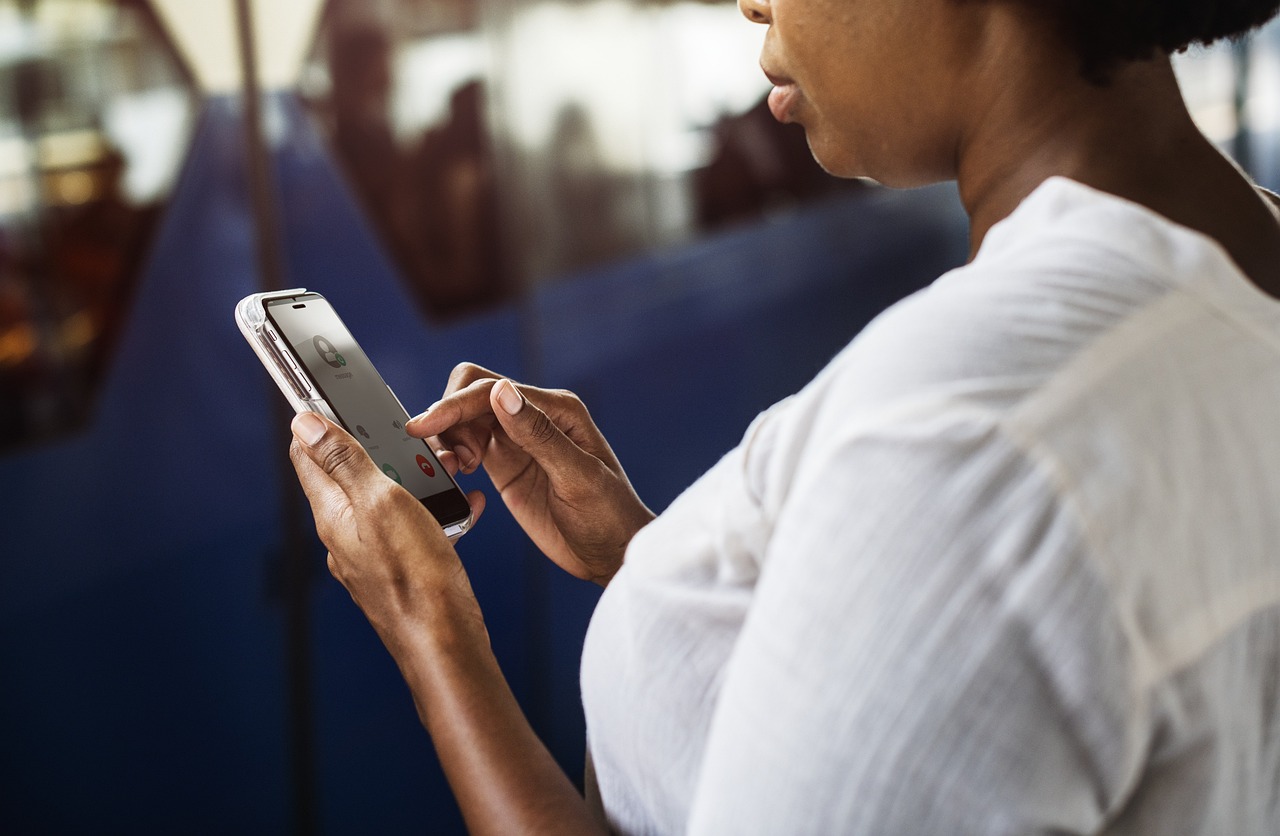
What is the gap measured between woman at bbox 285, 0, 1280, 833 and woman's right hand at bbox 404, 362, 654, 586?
372 millimetres

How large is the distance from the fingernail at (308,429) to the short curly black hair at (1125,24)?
670 millimetres

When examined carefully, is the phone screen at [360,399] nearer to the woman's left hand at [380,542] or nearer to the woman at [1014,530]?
the woman's left hand at [380,542]

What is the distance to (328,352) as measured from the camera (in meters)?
1.21

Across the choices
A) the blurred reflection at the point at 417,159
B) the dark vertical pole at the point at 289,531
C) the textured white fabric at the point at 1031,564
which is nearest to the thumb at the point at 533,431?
the textured white fabric at the point at 1031,564

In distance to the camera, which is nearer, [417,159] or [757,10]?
[757,10]

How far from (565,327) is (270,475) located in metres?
1.01

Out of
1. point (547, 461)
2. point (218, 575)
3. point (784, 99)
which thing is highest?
point (784, 99)

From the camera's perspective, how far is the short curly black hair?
2.54 feet

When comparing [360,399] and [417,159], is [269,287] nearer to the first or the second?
[417,159]

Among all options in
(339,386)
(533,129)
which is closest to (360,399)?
(339,386)

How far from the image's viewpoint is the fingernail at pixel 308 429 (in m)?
1.04

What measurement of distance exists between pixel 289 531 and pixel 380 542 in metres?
1.52

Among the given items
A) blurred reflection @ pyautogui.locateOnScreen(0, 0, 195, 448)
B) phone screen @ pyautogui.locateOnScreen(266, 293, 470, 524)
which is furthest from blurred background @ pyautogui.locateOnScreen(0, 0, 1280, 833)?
phone screen @ pyautogui.locateOnScreen(266, 293, 470, 524)

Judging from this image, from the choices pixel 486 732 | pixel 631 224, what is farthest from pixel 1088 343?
pixel 631 224
